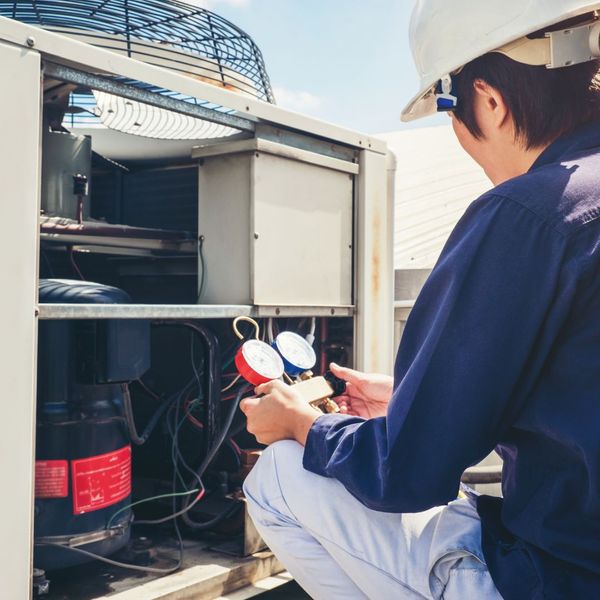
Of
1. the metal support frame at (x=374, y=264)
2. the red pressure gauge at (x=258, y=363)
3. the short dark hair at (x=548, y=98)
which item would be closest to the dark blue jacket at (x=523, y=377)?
the short dark hair at (x=548, y=98)

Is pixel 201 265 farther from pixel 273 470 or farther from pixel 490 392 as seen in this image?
pixel 490 392

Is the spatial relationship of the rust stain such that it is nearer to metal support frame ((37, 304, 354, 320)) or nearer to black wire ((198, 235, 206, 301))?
metal support frame ((37, 304, 354, 320))

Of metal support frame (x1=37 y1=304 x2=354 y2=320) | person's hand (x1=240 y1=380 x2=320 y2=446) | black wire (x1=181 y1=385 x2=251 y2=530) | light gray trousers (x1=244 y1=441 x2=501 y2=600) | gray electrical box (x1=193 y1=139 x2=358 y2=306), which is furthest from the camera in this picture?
black wire (x1=181 y1=385 x2=251 y2=530)

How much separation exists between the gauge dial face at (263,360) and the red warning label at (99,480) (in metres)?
0.53

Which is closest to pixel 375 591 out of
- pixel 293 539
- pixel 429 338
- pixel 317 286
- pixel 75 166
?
pixel 293 539

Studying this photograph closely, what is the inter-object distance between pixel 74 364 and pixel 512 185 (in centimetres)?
126

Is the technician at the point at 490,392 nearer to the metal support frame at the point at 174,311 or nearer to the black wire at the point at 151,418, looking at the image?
the metal support frame at the point at 174,311

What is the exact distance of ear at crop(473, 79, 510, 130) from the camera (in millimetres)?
1293

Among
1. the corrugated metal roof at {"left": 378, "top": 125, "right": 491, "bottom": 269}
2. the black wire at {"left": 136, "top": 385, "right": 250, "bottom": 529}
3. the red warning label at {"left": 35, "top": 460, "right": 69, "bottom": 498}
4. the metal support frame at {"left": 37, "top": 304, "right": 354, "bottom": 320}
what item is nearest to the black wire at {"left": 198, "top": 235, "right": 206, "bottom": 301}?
the metal support frame at {"left": 37, "top": 304, "right": 354, "bottom": 320}

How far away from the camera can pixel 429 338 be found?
3.71 feet

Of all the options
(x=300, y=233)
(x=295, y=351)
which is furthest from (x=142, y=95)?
(x=295, y=351)

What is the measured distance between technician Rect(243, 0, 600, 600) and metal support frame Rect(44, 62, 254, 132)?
64 centimetres

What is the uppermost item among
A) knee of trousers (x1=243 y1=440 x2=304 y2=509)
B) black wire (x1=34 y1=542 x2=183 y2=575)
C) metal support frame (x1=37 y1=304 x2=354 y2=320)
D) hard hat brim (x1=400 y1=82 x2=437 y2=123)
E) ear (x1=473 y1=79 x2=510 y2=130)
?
hard hat brim (x1=400 y1=82 x2=437 y2=123)

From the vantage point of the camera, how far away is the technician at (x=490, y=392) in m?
1.07
